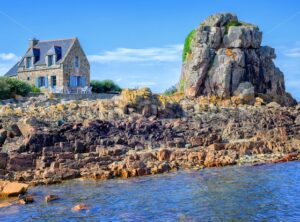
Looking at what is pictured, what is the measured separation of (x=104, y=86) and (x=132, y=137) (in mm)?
28246

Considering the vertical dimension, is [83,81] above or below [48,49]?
below

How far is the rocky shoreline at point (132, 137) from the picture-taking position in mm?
27722

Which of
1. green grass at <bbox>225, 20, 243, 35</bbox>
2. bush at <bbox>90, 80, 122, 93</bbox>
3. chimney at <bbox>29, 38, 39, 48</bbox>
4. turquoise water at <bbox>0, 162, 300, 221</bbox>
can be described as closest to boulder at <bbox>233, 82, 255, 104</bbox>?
green grass at <bbox>225, 20, 243, 35</bbox>

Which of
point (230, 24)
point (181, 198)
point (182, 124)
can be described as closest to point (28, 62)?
point (230, 24)

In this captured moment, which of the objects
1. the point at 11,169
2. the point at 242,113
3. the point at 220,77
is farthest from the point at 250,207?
the point at 220,77

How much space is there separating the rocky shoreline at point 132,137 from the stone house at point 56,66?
10078 mm

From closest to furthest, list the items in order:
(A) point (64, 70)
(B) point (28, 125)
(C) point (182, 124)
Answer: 1. (B) point (28, 125)
2. (C) point (182, 124)
3. (A) point (64, 70)

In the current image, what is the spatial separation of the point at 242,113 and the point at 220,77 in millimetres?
8185

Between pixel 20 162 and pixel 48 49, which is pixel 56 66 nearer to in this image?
pixel 48 49

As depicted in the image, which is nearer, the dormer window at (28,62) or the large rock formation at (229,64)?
the large rock formation at (229,64)

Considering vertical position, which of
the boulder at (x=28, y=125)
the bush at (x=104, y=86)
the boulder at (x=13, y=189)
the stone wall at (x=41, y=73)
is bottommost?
the boulder at (x=13, y=189)

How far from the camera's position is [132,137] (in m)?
34.1

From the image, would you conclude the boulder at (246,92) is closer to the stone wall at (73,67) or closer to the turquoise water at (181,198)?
the stone wall at (73,67)

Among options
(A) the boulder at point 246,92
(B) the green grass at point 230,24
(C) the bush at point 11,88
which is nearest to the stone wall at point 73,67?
(C) the bush at point 11,88
